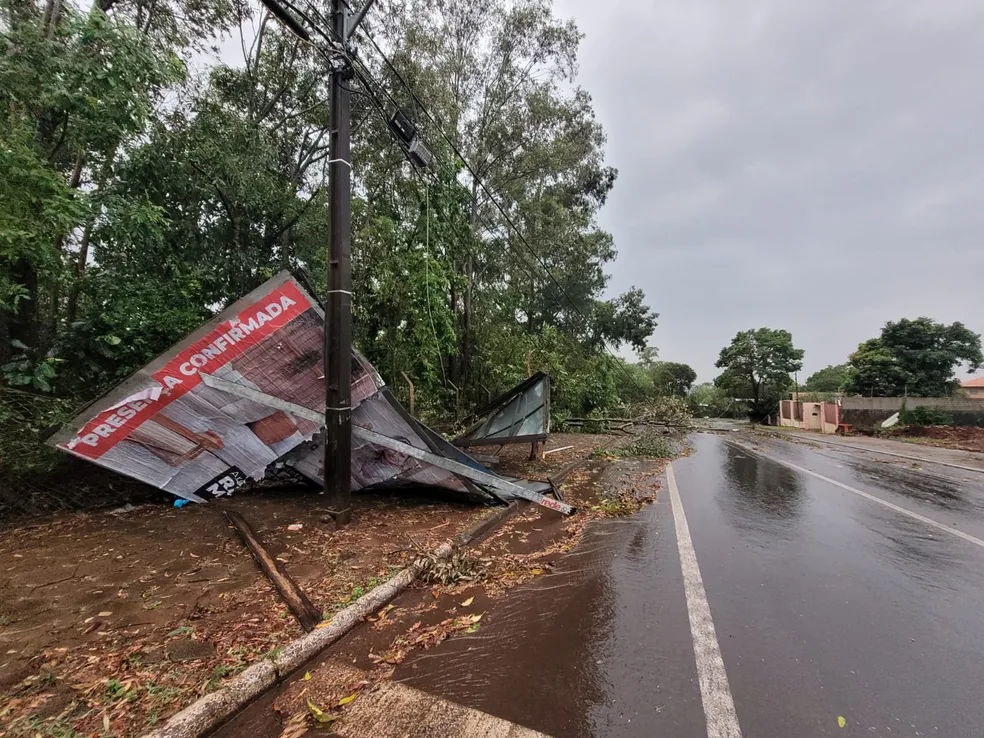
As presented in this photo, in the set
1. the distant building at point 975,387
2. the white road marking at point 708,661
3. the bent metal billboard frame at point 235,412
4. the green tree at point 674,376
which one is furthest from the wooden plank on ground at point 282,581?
the distant building at point 975,387

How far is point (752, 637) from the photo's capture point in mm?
3234

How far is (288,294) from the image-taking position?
5898 millimetres

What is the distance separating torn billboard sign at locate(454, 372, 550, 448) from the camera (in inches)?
379

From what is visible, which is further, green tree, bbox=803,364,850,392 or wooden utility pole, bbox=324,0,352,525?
green tree, bbox=803,364,850,392

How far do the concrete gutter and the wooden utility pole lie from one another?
67.4 inches

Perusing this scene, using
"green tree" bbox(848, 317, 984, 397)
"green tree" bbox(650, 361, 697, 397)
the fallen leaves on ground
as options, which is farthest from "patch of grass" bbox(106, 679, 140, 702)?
"green tree" bbox(650, 361, 697, 397)

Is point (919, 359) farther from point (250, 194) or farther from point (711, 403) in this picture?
point (250, 194)

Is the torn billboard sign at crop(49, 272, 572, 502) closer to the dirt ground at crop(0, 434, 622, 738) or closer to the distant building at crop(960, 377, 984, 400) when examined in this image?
the dirt ground at crop(0, 434, 622, 738)

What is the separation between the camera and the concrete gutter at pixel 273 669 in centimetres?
231

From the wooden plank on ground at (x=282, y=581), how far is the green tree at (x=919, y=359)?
41.4 metres

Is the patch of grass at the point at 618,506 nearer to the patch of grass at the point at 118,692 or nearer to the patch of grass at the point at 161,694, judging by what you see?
the patch of grass at the point at 161,694

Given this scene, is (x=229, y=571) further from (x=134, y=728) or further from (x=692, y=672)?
(x=692, y=672)

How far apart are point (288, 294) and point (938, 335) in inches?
1760

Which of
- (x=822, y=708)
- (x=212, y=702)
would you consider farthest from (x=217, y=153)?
(x=822, y=708)
